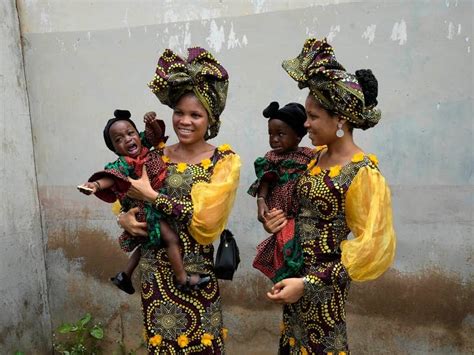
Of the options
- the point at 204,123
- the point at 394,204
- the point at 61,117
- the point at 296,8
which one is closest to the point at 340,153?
the point at 204,123

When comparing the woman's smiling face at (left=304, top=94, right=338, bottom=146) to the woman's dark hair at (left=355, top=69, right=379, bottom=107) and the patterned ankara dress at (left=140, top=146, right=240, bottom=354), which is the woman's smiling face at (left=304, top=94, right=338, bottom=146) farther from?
the patterned ankara dress at (left=140, top=146, right=240, bottom=354)

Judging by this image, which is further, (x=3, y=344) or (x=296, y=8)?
(x=3, y=344)

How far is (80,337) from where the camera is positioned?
455 centimetres

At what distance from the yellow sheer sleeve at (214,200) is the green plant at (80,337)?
2.27 m

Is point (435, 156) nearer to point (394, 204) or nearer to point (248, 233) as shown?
point (394, 204)

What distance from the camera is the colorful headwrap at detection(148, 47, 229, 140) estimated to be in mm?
2672

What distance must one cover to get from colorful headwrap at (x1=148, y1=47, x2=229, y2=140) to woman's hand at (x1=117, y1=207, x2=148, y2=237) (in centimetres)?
63

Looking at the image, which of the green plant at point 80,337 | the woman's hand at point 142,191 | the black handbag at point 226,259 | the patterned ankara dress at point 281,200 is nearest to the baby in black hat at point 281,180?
the patterned ankara dress at point 281,200

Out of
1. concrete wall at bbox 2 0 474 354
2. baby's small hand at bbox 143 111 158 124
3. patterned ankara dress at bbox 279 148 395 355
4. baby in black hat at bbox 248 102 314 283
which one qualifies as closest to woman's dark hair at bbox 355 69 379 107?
patterned ankara dress at bbox 279 148 395 355

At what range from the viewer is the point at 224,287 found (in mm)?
4133

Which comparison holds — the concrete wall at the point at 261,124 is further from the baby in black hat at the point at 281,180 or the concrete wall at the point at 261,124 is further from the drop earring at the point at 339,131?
the drop earring at the point at 339,131

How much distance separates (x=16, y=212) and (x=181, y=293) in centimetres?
210

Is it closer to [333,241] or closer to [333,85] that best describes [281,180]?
[333,241]

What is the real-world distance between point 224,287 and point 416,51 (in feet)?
Result: 7.32
